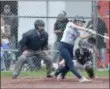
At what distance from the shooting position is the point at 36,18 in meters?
21.2

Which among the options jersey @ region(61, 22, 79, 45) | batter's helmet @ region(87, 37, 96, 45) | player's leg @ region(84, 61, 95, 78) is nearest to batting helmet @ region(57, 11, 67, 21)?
batter's helmet @ region(87, 37, 96, 45)

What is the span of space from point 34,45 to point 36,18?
2785mm

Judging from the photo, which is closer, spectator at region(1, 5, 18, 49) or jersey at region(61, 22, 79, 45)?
jersey at region(61, 22, 79, 45)

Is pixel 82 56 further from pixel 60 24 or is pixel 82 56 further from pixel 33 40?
pixel 60 24

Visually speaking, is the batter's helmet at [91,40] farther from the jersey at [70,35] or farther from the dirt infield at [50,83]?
the jersey at [70,35]

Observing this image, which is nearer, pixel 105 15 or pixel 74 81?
pixel 74 81

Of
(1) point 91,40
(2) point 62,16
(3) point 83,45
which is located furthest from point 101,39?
(3) point 83,45

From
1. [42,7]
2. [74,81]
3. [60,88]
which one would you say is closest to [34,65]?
[42,7]

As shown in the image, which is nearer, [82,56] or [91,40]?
[82,56]

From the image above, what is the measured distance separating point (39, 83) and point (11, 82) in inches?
29.0

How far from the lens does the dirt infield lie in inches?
646

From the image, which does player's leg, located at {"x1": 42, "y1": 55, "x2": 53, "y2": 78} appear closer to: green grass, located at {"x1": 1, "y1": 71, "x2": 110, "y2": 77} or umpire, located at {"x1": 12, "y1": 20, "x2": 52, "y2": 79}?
umpire, located at {"x1": 12, "y1": 20, "x2": 52, "y2": 79}

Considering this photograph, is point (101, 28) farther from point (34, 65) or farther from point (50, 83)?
point (50, 83)

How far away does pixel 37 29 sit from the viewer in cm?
1847
